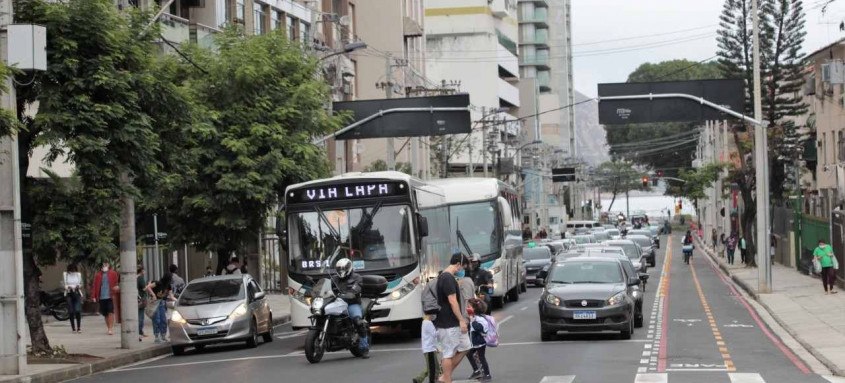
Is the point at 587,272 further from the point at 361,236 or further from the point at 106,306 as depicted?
the point at 106,306

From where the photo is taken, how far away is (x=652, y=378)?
63.0 ft

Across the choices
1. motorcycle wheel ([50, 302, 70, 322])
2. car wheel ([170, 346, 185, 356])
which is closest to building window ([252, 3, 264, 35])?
motorcycle wheel ([50, 302, 70, 322])

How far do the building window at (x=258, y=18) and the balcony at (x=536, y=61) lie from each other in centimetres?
11074

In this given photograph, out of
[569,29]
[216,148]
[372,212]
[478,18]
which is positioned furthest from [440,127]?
[569,29]

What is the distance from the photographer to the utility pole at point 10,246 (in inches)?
861

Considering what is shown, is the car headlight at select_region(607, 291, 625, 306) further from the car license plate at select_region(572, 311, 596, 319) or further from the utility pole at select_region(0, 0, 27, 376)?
the utility pole at select_region(0, 0, 27, 376)

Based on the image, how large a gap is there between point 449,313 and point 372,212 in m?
9.46

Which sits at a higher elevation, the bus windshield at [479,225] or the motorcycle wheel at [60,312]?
the bus windshield at [479,225]

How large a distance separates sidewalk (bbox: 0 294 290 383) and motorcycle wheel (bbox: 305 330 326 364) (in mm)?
4046

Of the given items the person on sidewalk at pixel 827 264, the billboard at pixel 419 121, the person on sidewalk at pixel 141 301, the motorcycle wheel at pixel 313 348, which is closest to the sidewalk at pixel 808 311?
the person on sidewalk at pixel 827 264

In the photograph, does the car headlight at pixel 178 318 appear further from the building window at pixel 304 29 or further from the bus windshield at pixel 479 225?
the building window at pixel 304 29

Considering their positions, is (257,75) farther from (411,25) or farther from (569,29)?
(569,29)

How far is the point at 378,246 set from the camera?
27.2 metres

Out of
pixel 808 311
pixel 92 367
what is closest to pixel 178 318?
Answer: pixel 92 367
